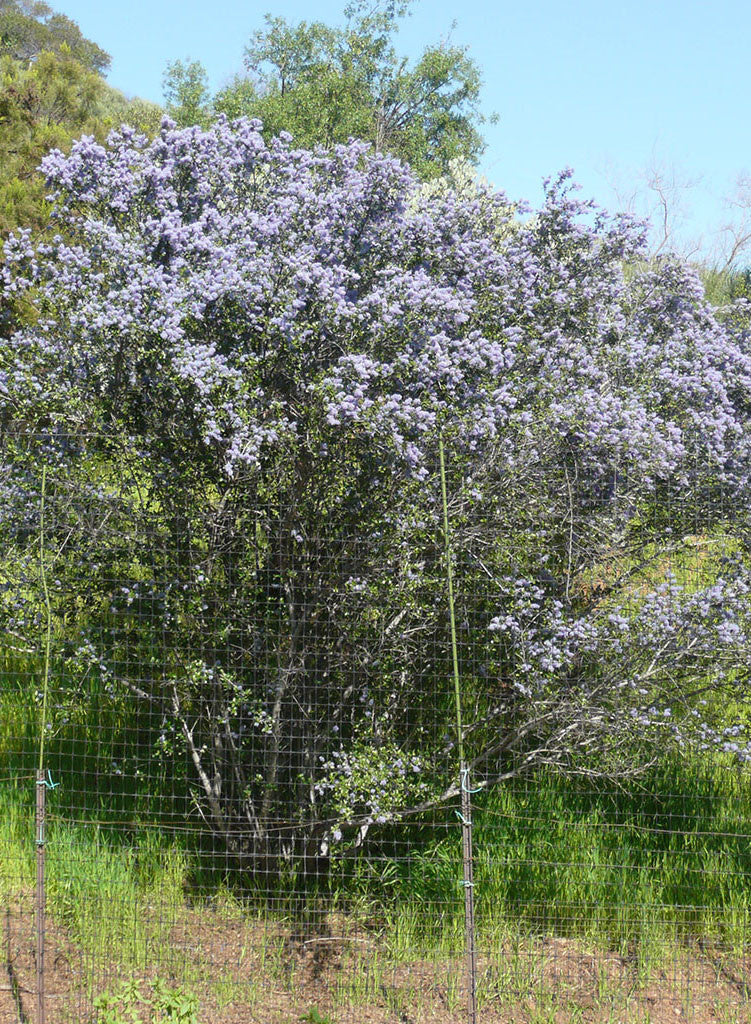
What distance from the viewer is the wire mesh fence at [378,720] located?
4719mm

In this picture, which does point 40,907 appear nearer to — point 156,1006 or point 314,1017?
point 156,1006

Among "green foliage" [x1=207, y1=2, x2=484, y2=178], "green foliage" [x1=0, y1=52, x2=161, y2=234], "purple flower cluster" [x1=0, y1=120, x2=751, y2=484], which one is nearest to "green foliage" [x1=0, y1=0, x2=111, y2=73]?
"green foliage" [x1=207, y1=2, x2=484, y2=178]

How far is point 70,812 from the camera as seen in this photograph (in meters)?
5.52

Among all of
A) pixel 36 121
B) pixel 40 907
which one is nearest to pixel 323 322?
pixel 40 907

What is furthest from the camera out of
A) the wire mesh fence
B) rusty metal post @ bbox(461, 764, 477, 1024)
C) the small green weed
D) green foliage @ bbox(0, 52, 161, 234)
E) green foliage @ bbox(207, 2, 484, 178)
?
green foliage @ bbox(207, 2, 484, 178)

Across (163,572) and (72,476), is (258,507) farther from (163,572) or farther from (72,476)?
(72,476)

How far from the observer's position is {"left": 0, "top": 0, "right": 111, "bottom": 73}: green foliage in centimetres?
4225

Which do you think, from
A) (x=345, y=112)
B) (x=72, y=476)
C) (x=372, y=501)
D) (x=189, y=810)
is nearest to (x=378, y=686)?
(x=372, y=501)

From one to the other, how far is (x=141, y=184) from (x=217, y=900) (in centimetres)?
344

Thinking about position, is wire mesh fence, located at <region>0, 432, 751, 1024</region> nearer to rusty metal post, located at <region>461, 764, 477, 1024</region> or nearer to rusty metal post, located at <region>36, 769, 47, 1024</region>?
rusty metal post, located at <region>36, 769, 47, 1024</region>

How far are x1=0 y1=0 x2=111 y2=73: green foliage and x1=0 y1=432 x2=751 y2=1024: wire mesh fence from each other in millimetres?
35937

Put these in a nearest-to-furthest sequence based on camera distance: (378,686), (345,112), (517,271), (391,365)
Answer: (391,365)
(378,686)
(517,271)
(345,112)

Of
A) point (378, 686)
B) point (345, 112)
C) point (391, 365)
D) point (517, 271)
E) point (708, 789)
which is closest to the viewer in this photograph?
point (391, 365)

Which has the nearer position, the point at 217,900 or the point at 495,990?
the point at 495,990
